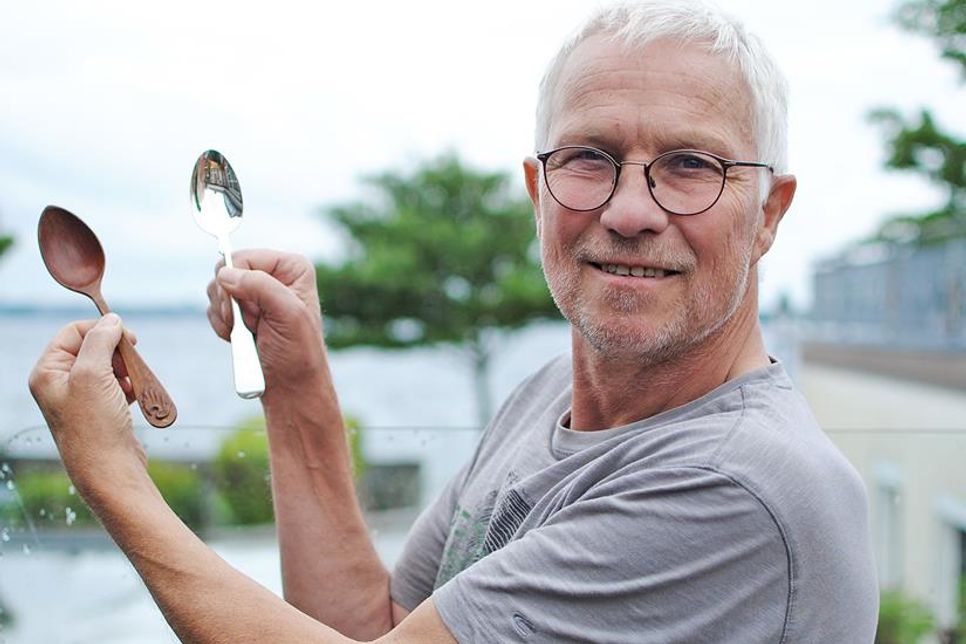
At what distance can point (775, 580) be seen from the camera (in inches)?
42.9

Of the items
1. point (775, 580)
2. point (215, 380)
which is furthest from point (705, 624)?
point (215, 380)

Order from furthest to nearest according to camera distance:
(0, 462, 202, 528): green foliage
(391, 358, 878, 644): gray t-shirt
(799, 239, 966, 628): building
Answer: (799, 239, 966, 628): building → (0, 462, 202, 528): green foliage → (391, 358, 878, 644): gray t-shirt

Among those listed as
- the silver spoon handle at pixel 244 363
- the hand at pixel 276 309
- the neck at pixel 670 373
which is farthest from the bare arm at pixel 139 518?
the neck at pixel 670 373

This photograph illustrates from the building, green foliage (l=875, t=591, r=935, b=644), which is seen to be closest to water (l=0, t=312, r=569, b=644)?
the building

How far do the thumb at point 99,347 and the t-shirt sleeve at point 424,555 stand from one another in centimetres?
59

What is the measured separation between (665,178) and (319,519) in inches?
29.4

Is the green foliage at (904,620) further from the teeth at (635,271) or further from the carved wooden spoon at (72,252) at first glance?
the carved wooden spoon at (72,252)

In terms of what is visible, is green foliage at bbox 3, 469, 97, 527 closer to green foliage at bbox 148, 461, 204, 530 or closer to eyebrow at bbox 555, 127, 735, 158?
green foliage at bbox 148, 461, 204, 530

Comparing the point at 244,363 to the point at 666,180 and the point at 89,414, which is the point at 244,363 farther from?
the point at 666,180

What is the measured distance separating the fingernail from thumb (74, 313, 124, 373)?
8.4 inches

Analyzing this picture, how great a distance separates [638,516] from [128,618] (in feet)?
5.72

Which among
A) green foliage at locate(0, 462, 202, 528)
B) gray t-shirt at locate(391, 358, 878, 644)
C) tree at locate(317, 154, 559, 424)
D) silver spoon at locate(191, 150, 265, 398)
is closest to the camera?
gray t-shirt at locate(391, 358, 878, 644)

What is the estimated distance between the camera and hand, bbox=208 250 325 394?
4.82 feet

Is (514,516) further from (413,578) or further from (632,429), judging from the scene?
(413,578)
